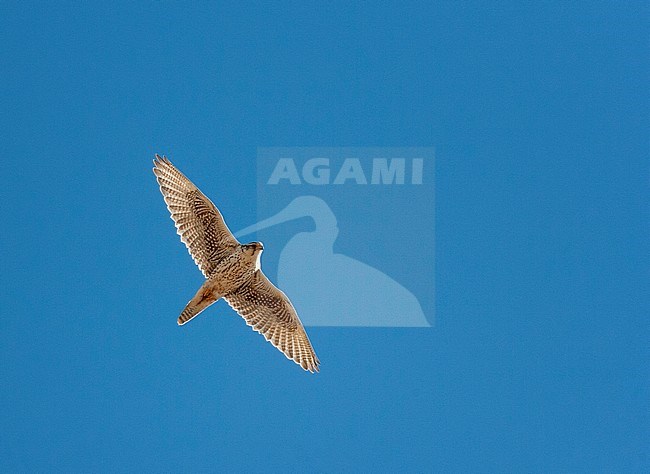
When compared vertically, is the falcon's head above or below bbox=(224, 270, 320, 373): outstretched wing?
above

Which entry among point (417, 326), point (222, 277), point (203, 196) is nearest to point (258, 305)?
point (222, 277)

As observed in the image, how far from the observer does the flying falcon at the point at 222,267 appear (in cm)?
690

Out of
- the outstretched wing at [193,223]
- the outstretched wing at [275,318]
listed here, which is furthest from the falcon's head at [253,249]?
the outstretched wing at [275,318]

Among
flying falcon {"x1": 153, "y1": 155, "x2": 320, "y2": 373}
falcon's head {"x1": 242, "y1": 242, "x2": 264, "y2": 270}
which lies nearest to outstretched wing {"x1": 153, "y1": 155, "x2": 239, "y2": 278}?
flying falcon {"x1": 153, "y1": 155, "x2": 320, "y2": 373}

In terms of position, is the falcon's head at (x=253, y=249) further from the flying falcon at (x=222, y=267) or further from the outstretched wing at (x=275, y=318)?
the outstretched wing at (x=275, y=318)

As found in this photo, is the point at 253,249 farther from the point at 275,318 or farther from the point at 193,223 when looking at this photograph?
the point at 275,318

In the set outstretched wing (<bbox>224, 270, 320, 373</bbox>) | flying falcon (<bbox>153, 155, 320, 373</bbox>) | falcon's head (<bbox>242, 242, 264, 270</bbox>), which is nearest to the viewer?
falcon's head (<bbox>242, 242, 264, 270</bbox>)

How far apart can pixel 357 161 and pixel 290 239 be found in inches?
31.2

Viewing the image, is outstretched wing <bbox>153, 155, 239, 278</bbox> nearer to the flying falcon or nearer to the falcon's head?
the flying falcon

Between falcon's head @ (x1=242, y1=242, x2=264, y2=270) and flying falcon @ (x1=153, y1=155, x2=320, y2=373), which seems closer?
falcon's head @ (x1=242, y1=242, x2=264, y2=270)

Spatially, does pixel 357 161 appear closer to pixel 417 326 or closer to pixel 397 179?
pixel 397 179

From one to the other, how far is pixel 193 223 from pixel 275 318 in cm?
90

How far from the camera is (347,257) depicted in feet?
25.9

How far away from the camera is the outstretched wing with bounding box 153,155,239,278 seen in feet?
22.9
